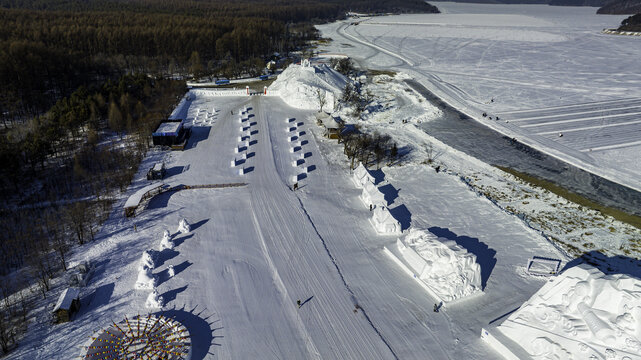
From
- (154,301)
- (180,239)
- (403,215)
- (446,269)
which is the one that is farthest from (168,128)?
(446,269)

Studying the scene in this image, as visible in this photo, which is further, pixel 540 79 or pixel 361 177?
pixel 540 79

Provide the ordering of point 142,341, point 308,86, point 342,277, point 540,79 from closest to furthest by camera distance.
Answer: point 142,341 < point 342,277 < point 308,86 < point 540,79

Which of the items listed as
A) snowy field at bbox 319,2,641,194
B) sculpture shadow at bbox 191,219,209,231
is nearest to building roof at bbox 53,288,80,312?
sculpture shadow at bbox 191,219,209,231

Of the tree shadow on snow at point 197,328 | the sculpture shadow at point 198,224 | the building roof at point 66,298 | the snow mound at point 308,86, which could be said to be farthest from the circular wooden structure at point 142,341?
the snow mound at point 308,86

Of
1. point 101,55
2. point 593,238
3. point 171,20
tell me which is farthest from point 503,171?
point 171,20

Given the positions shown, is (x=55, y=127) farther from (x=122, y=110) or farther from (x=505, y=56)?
(x=505, y=56)

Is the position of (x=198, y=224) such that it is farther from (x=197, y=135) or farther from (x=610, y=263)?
(x=610, y=263)
